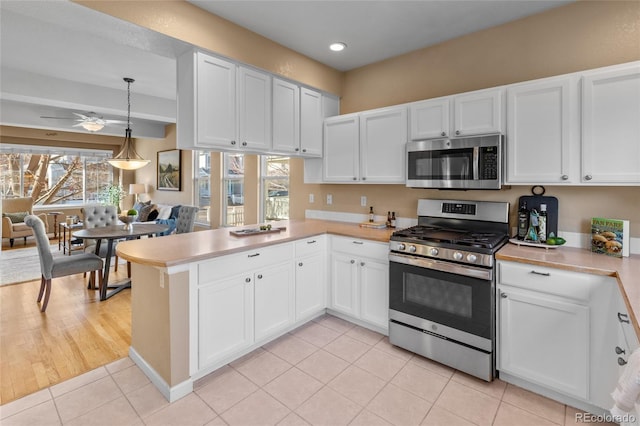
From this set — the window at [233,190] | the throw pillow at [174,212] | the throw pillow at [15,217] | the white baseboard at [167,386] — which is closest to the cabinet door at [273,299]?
the white baseboard at [167,386]

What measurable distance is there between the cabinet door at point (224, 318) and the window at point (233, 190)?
3569mm

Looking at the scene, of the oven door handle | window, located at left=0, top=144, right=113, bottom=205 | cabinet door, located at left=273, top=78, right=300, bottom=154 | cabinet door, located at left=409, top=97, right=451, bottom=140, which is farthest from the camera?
window, located at left=0, top=144, right=113, bottom=205

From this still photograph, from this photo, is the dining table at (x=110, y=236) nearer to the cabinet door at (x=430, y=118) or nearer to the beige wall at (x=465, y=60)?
the beige wall at (x=465, y=60)

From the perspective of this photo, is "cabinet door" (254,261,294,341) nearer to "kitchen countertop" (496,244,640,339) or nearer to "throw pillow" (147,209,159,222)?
"kitchen countertop" (496,244,640,339)

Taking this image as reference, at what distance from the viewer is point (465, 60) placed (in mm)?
2934

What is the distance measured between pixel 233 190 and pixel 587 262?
17.4 ft

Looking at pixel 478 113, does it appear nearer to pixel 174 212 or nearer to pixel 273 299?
pixel 273 299

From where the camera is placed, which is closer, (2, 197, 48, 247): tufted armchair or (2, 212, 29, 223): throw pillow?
(2, 197, 48, 247): tufted armchair

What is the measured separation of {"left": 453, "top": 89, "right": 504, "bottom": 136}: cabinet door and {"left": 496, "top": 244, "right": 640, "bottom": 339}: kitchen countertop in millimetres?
947

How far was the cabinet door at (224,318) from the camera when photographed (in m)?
2.16

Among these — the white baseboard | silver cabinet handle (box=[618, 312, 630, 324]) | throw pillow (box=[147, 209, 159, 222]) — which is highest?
throw pillow (box=[147, 209, 159, 222])

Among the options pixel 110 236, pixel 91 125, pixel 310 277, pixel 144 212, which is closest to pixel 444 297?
pixel 310 277

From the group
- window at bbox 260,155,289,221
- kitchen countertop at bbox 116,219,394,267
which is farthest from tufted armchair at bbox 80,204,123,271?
kitchen countertop at bbox 116,219,394,267

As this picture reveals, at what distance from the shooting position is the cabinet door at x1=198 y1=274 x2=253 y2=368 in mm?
2156
